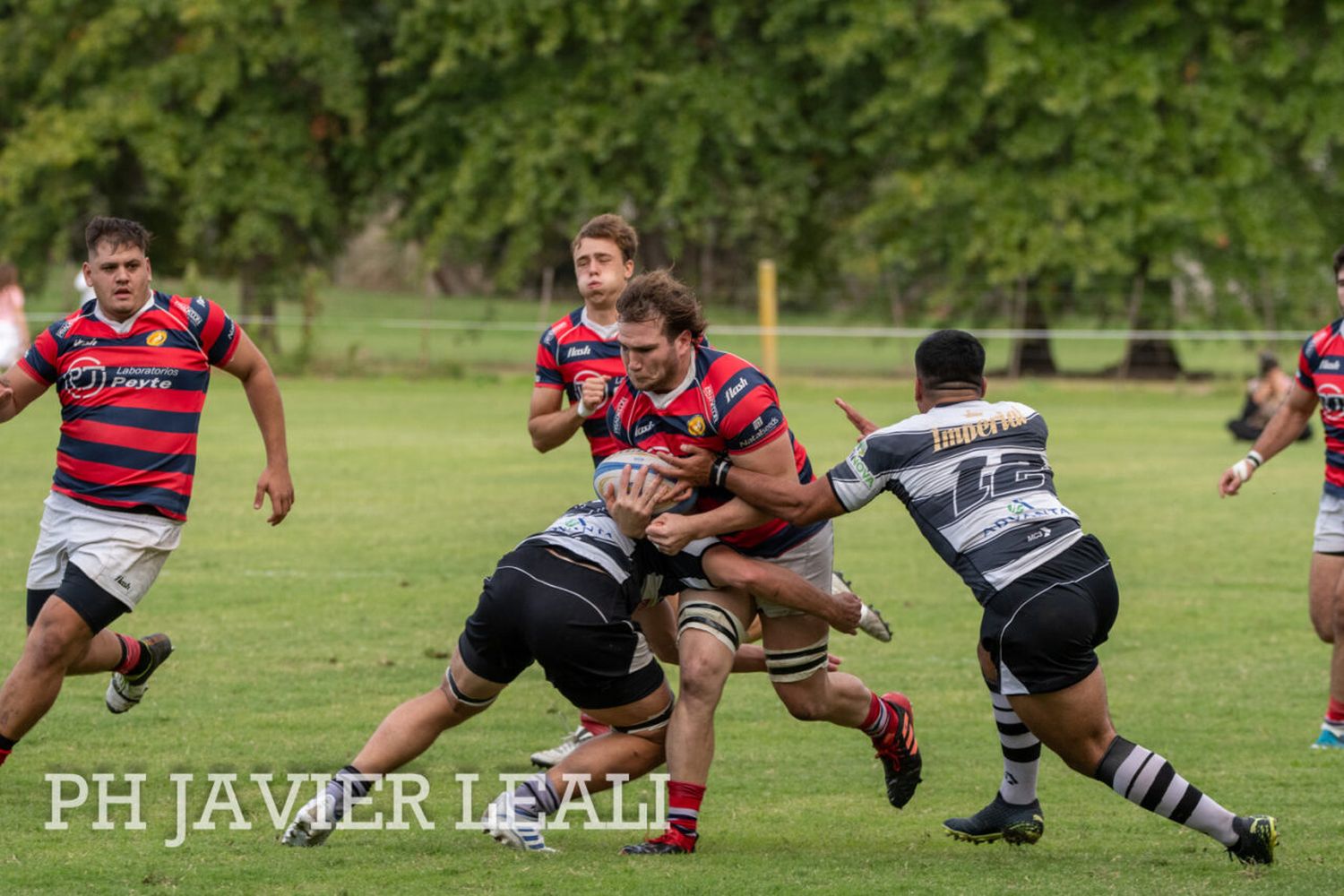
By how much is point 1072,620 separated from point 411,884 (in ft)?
7.35

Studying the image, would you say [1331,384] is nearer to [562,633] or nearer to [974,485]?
[974,485]

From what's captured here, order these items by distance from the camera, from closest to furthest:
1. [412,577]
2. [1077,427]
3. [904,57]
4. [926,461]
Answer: [926,461], [412,577], [1077,427], [904,57]

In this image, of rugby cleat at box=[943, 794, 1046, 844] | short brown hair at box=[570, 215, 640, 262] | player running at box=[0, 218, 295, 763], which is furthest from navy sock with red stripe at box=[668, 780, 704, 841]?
short brown hair at box=[570, 215, 640, 262]

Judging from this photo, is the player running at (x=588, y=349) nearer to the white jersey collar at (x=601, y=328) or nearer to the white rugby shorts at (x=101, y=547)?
the white jersey collar at (x=601, y=328)

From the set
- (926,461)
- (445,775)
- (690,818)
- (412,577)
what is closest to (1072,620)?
(926,461)

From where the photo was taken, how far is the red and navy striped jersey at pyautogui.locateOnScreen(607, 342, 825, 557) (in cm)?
599

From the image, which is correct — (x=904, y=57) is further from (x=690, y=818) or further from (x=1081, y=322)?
(x=690, y=818)

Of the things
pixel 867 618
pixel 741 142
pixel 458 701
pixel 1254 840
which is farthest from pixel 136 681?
pixel 741 142

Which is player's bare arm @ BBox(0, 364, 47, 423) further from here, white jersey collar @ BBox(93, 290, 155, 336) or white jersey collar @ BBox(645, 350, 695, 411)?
white jersey collar @ BBox(645, 350, 695, 411)

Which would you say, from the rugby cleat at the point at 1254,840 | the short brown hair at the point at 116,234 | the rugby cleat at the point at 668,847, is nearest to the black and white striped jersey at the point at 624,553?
the rugby cleat at the point at 668,847

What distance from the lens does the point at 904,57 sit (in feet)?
103

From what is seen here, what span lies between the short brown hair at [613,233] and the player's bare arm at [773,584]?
6.74 ft

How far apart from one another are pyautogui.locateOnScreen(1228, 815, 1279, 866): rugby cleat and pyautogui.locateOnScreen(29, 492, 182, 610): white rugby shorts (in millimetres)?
4059

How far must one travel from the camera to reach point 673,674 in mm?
9227
